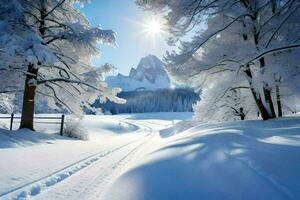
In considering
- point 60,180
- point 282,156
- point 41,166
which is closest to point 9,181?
point 60,180

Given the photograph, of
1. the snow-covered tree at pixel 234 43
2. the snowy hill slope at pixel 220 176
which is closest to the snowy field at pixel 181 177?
the snowy hill slope at pixel 220 176

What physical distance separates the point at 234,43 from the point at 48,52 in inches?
283

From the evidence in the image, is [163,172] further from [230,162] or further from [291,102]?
[291,102]

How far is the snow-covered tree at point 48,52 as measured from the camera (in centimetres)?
889

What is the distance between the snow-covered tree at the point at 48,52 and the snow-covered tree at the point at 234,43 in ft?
12.4

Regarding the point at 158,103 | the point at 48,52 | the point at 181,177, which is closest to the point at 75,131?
the point at 48,52

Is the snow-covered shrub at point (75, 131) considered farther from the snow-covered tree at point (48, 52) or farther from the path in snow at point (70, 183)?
the path in snow at point (70, 183)

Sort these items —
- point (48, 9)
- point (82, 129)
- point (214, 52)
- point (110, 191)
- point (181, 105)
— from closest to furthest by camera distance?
point (110, 191) → point (214, 52) → point (48, 9) → point (82, 129) → point (181, 105)

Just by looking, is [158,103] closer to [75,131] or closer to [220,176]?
[75,131]

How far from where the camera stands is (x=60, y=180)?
464 centimetres

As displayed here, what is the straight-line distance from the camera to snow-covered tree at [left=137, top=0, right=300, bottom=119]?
7824mm

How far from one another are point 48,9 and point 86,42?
8.08 ft

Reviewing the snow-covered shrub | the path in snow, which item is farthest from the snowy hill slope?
the snow-covered shrub

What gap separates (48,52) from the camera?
8844 mm
